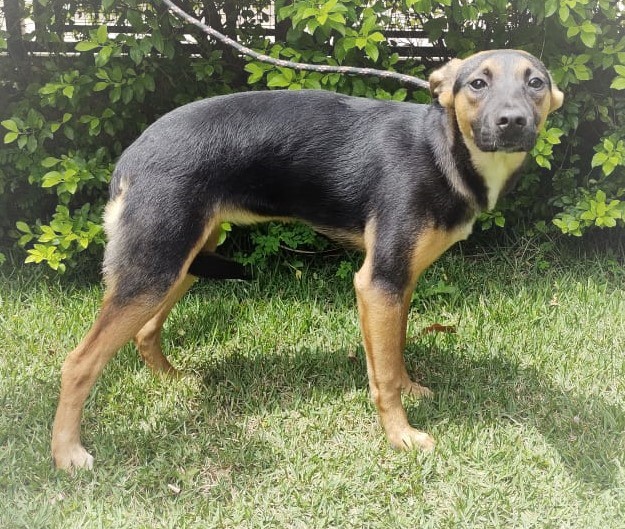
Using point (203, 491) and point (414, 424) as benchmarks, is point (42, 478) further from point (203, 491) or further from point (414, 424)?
point (414, 424)

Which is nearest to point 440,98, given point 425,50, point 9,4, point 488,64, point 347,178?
point 488,64

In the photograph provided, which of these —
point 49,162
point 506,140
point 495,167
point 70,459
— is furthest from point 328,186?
point 49,162

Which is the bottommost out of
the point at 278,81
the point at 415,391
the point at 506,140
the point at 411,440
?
the point at 415,391

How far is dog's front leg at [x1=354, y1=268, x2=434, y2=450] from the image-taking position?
317cm

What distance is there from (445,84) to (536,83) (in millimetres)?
423

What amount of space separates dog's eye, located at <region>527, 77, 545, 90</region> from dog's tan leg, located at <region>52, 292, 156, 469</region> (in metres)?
1.90

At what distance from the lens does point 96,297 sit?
4703mm

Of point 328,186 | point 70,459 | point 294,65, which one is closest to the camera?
point 70,459

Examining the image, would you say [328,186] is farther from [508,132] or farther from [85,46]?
[85,46]

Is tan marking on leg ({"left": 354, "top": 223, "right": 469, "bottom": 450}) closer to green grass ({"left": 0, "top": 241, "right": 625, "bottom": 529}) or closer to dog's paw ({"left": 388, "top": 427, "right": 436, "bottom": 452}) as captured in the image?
dog's paw ({"left": 388, "top": 427, "right": 436, "bottom": 452})

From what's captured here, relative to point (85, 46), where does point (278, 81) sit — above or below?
below

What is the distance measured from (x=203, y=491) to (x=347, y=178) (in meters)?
1.55

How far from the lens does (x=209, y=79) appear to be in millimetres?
4754

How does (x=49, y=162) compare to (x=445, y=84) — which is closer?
(x=445, y=84)
